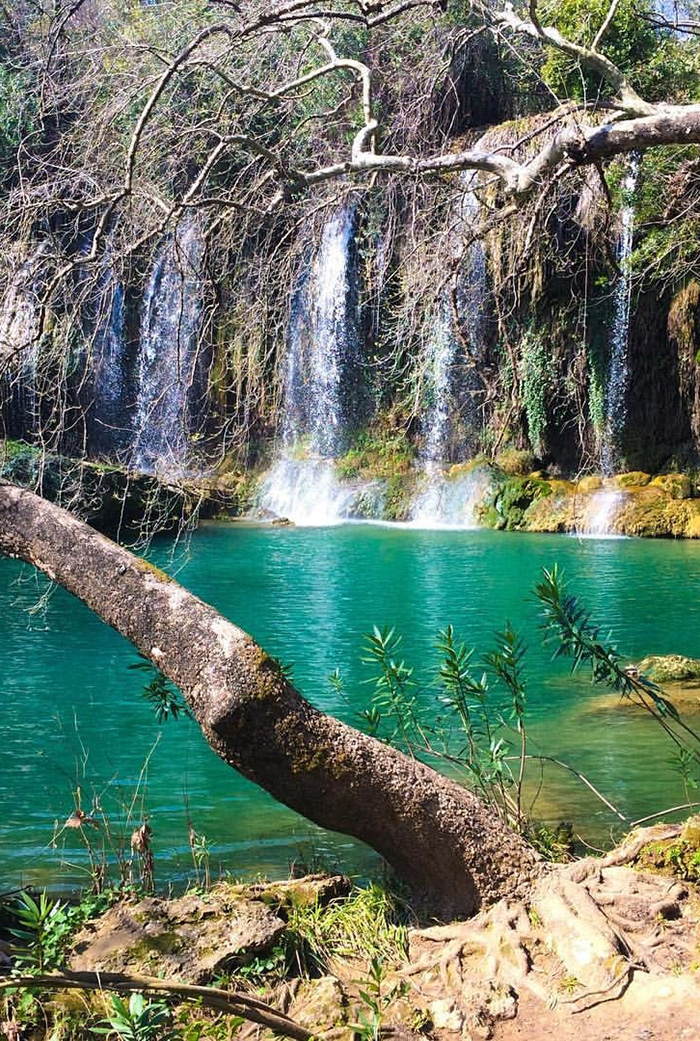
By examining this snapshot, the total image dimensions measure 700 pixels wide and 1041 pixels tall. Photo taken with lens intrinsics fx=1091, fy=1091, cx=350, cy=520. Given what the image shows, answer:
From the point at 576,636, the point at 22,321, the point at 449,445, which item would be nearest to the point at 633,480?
the point at 449,445

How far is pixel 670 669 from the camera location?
29.6 feet

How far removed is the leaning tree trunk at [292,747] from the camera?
3.54 meters

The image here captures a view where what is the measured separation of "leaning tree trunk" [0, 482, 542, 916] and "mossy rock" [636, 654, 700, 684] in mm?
5419

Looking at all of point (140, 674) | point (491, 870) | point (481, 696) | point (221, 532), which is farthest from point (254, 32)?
point (221, 532)

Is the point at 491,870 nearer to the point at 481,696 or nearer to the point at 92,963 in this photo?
the point at 481,696

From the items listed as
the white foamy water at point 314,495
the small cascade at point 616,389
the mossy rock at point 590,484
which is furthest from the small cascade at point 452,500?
the small cascade at point 616,389

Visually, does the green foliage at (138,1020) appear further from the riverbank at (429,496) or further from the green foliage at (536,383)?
the green foliage at (536,383)

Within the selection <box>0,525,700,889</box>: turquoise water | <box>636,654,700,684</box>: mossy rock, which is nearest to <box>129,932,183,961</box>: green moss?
<box>0,525,700,889</box>: turquoise water

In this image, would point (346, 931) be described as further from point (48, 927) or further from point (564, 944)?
point (48, 927)

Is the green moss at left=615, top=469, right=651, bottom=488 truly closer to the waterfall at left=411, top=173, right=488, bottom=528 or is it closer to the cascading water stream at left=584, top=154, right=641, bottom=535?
the cascading water stream at left=584, top=154, right=641, bottom=535

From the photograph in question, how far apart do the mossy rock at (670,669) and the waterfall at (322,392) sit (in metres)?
14.9

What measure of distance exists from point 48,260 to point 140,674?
528 cm

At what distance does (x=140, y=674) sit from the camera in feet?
32.5

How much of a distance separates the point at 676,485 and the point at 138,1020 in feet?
61.0
